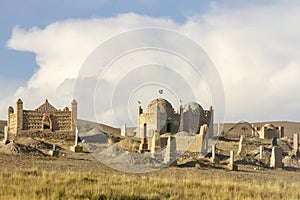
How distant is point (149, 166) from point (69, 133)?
22950 millimetres

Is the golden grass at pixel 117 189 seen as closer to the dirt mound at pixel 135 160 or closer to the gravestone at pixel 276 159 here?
the dirt mound at pixel 135 160

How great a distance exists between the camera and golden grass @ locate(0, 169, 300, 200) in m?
13.9

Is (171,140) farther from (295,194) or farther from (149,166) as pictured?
(295,194)

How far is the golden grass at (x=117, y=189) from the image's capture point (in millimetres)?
13931

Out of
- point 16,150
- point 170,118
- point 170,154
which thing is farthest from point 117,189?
point 170,118

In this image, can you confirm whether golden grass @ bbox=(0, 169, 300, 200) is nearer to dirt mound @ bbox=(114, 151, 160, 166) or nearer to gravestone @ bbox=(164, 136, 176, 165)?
dirt mound @ bbox=(114, 151, 160, 166)

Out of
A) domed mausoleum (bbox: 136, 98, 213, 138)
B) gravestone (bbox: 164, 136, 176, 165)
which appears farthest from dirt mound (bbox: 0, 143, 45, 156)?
domed mausoleum (bbox: 136, 98, 213, 138)

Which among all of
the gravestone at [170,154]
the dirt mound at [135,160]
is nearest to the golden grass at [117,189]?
the dirt mound at [135,160]

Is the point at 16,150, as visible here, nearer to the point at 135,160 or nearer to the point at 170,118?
the point at 135,160

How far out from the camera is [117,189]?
1566 cm

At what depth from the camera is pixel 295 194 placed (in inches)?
704

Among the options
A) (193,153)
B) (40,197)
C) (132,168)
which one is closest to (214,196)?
(40,197)

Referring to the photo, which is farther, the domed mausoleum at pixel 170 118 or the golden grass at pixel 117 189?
the domed mausoleum at pixel 170 118

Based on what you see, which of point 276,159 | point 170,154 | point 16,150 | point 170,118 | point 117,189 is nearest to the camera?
Answer: point 117,189
